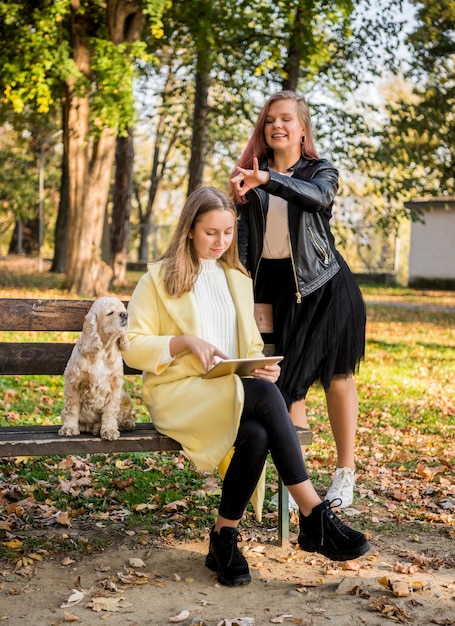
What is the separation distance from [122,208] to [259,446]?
18.7 m

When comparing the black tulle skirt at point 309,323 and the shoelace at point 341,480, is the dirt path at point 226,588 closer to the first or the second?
the shoelace at point 341,480

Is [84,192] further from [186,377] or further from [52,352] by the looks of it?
[186,377]

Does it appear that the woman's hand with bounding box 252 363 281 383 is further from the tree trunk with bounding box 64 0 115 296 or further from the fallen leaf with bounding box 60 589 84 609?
the tree trunk with bounding box 64 0 115 296

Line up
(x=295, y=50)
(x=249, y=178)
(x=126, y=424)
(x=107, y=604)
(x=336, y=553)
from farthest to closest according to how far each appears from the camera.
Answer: (x=295, y=50), (x=126, y=424), (x=249, y=178), (x=336, y=553), (x=107, y=604)

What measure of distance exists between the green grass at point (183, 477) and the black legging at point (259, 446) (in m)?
0.81

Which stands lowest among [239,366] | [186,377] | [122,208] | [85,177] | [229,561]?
[229,561]

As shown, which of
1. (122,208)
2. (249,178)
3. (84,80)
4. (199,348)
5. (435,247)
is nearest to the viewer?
(199,348)

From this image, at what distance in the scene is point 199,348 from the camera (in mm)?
3725

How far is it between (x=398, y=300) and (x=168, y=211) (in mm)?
25918

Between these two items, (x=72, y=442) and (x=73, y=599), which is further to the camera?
(x=72, y=442)

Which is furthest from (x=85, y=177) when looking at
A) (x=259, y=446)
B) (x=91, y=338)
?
(x=259, y=446)

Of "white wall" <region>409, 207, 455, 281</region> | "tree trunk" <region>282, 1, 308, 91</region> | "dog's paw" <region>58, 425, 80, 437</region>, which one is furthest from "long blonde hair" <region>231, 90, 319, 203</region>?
"white wall" <region>409, 207, 455, 281</region>

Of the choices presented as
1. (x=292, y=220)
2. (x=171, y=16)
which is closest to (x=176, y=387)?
(x=292, y=220)

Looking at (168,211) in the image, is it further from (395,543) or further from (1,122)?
(395,543)
